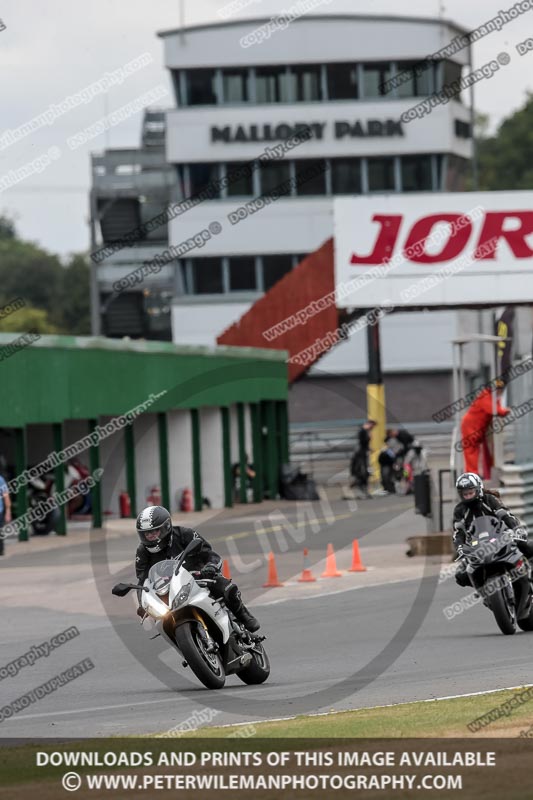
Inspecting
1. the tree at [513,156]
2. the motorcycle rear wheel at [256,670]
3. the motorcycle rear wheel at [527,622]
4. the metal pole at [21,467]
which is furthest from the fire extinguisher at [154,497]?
the tree at [513,156]

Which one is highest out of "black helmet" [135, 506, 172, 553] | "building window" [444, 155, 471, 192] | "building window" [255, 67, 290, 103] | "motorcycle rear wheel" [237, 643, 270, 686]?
"building window" [255, 67, 290, 103]

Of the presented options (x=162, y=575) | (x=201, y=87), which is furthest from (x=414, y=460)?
(x=201, y=87)

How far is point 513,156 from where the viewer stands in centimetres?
12362

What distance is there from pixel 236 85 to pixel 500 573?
5711 centimetres

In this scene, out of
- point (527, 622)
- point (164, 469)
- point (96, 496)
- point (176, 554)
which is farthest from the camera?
point (164, 469)

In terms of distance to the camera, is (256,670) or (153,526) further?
(256,670)

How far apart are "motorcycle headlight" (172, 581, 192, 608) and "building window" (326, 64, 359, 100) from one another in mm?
60270

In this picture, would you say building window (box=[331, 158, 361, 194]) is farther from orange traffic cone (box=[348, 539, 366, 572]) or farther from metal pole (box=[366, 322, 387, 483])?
orange traffic cone (box=[348, 539, 366, 572])

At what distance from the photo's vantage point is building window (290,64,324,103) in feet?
237

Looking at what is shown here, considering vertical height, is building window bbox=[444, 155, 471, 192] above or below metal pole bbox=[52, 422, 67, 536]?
above

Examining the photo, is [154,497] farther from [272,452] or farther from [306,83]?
[306,83]

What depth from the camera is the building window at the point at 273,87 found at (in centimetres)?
7244

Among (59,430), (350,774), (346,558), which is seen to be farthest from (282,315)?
(350,774)

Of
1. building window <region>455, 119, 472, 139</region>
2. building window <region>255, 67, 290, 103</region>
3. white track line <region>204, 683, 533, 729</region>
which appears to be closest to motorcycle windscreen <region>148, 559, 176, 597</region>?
white track line <region>204, 683, 533, 729</region>
